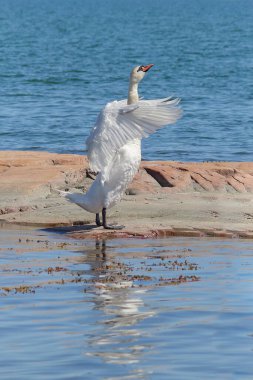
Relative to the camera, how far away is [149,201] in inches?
616

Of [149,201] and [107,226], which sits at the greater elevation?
[149,201]

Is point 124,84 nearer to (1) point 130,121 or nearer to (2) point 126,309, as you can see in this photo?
(1) point 130,121

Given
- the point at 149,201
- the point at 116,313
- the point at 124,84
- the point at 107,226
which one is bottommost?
the point at 116,313

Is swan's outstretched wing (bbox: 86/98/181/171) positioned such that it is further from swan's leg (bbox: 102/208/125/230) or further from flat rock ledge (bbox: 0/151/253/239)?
flat rock ledge (bbox: 0/151/253/239)

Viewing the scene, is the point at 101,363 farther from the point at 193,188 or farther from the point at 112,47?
the point at 112,47

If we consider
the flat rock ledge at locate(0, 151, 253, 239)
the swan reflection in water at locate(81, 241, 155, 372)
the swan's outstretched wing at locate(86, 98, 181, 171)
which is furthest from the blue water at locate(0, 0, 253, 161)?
the swan reflection in water at locate(81, 241, 155, 372)

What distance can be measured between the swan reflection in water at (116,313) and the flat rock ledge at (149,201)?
6.21 feet

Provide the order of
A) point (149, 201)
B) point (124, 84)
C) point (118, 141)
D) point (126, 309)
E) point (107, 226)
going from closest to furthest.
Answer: point (126, 309) → point (118, 141) → point (107, 226) → point (149, 201) → point (124, 84)

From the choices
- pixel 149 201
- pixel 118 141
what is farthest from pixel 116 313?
pixel 149 201

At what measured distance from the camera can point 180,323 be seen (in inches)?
374

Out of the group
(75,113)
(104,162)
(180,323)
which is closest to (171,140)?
(75,113)

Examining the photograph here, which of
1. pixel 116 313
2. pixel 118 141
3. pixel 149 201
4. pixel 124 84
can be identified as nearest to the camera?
pixel 116 313

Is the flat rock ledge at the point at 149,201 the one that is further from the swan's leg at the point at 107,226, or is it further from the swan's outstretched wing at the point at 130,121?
the swan's outstretched wing at the point at 130,121

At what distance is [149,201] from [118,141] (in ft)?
5.79
